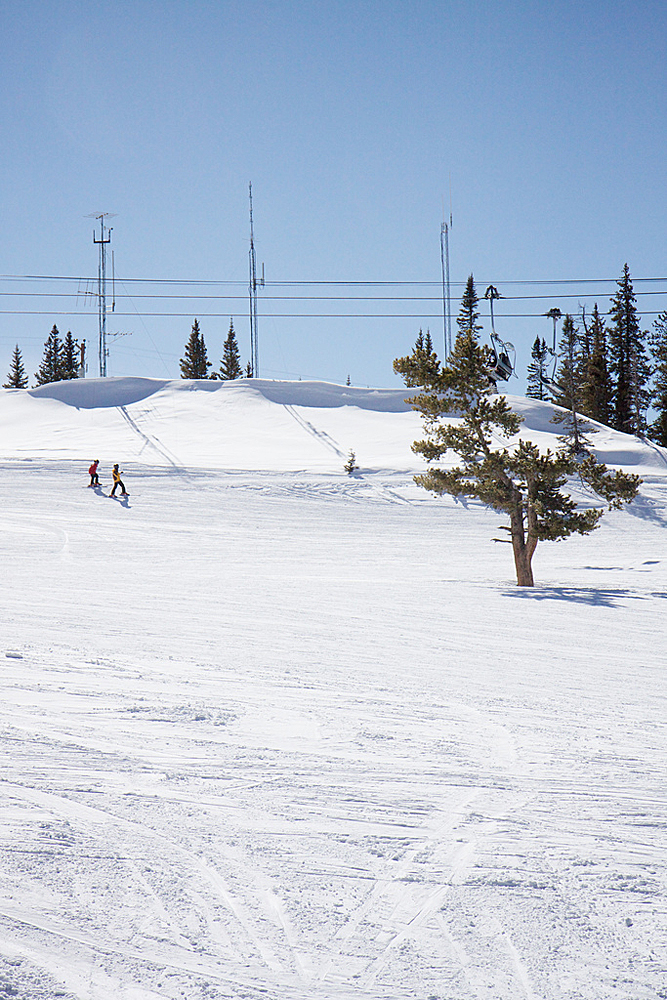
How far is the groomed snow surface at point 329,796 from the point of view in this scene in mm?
3104

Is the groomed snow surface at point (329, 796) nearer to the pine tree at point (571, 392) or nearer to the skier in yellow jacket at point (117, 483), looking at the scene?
the skier in yellow jacket at point (117, 483)

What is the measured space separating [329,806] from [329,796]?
17cm

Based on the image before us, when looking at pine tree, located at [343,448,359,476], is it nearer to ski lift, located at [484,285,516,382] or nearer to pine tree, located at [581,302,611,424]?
ski lift, located at [484,285,516,382]

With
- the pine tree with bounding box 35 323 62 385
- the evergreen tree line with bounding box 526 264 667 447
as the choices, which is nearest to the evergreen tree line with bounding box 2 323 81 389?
the pine tree with bounding box 35 323 62 385

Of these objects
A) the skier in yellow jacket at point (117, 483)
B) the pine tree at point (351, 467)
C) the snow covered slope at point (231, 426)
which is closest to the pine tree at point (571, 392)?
the snow covered slope at point (231, 426)

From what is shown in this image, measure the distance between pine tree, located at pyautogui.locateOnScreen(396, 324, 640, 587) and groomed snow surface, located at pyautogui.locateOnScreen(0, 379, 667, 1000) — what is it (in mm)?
3532

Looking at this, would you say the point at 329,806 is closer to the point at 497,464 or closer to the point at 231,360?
the point at 497,464

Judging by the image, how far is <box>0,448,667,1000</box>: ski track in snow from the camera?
309 centimetres

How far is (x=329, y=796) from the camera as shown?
472cm

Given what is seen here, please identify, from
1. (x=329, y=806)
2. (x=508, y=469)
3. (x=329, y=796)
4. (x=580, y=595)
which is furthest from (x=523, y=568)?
(x=329, y=806)

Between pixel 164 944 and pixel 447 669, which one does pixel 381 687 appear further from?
pixel 164 944

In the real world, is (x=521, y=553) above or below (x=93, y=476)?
below

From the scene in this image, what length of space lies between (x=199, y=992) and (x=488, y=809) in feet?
7.35

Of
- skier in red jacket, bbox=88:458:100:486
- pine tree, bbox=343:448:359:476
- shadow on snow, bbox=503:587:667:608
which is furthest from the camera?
pine tree, bbox=343:448:359:476
